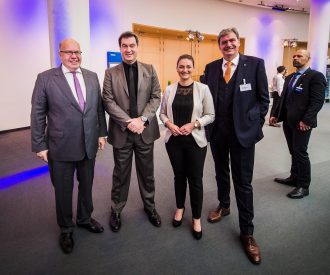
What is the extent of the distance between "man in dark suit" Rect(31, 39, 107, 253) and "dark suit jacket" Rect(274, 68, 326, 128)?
2.21 metres

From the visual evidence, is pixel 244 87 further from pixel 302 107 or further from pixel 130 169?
pixel 302 107

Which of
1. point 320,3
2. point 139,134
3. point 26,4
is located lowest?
→ point 139,134

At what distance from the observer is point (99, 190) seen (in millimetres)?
3416

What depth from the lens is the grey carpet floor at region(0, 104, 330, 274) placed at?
2.01 m

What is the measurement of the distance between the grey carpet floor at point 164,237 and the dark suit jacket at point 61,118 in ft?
2.65

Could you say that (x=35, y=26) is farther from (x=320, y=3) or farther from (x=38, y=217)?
(x=320, y=3)

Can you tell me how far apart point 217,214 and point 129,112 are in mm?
1320

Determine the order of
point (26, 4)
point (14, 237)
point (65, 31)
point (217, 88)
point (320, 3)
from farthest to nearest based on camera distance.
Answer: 1. point (320, 3)
2. point (26, 4)
3. point (65, 31)
4. point (14, 237)
5. point (217, 88)

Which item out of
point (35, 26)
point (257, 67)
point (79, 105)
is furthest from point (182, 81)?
point (35, 26)

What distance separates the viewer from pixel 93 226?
248 centimetres

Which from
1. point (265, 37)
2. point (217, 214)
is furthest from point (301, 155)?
point (265, 37)

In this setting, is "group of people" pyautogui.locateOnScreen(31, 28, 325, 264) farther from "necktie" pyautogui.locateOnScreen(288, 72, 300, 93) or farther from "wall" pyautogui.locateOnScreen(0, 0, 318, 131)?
"wall" pyautogui.locateOnScreen(0, 0, 318, 131)

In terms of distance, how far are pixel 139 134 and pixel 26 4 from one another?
21.3 feet

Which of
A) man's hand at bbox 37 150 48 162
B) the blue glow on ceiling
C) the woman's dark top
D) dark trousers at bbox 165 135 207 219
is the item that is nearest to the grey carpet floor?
dark trousers at bbox 165 135 207 219
